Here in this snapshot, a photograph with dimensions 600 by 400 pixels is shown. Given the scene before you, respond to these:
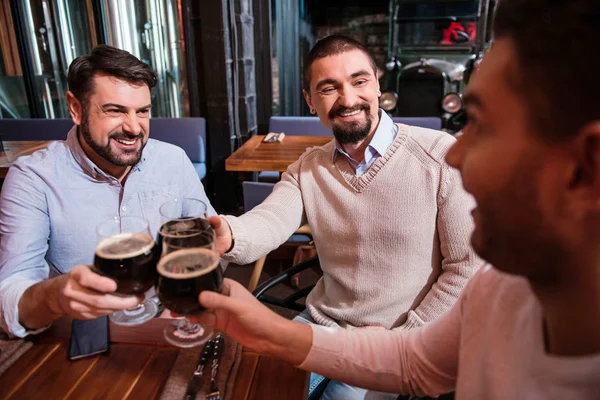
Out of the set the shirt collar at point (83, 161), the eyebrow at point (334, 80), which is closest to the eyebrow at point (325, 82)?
the eyebrow at point (334, 80)

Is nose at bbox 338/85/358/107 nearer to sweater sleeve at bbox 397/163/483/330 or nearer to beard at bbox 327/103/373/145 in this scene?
beard at bbox 327/103/373/145

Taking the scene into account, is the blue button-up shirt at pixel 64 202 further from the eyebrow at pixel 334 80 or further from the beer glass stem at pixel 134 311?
the eyebrow at pixel 334 80

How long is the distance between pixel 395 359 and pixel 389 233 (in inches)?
21.5

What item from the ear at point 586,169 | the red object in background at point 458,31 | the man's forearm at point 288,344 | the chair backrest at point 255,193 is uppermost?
the red object in background at point 458,31

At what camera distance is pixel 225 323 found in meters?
0.96

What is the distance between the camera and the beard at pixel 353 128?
1.57m

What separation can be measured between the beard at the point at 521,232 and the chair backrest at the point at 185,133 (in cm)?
377

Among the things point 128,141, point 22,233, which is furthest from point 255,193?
point 22,233

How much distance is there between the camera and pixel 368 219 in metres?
1.47

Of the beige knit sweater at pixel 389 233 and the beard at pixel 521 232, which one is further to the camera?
the beige knit sweater at pixel 389 233

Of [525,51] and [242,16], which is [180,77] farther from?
[525,51]

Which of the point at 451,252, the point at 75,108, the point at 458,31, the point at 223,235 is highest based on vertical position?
the point at 458,31

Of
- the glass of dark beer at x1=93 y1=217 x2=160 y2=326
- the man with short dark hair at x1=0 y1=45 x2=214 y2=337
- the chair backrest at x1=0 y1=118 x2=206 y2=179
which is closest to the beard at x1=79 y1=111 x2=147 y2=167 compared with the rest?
the man with short dark hair at x1=0 y1=45 x2=214 y2=337

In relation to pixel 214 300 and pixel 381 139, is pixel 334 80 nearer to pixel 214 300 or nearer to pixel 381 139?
pixel 381 139
